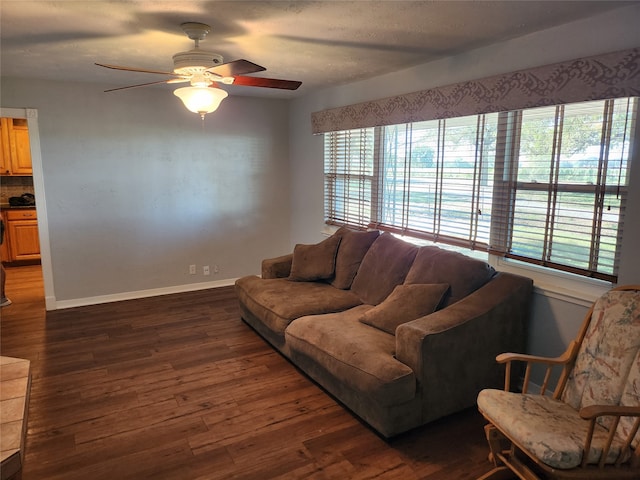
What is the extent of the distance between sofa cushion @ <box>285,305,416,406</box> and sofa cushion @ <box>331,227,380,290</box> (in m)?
0.59

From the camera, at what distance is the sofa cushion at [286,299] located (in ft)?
11.6

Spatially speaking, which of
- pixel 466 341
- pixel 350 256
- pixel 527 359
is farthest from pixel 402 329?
pixel 350 256

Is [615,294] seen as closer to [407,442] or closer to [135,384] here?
[407,442]

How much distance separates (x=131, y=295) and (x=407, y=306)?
11.6 ft

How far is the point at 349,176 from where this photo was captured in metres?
4.84

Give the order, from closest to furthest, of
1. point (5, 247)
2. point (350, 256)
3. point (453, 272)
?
point (453, 272) → point (350, 256) → point (5, 247)

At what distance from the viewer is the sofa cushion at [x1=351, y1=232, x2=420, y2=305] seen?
3582mm

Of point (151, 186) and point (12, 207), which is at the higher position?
point (151, 186)

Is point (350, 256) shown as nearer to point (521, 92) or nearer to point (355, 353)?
point (355, 353)

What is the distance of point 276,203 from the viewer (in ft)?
19.7

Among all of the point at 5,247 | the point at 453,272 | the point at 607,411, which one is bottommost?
the point at 5,247

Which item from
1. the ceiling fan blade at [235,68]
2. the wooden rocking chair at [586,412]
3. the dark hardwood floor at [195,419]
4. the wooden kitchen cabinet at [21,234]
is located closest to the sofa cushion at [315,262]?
the dark hardwood floor at [195,419]

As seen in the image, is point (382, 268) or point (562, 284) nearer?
point (562, 284)

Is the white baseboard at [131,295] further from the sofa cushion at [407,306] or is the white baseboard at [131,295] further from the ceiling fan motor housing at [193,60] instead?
the ceiling fan motor housing at [193,60]
